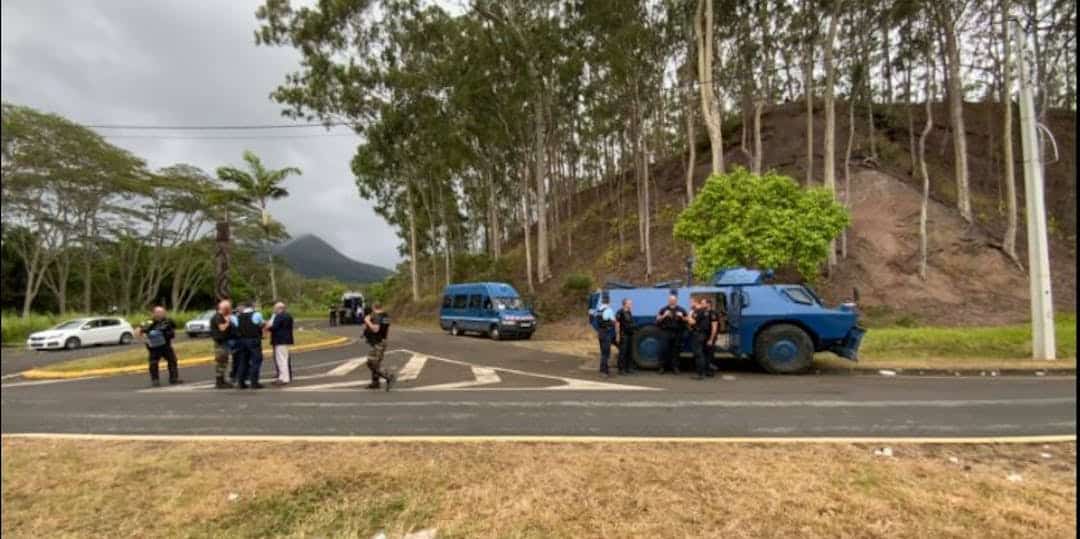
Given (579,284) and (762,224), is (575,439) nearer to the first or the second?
(762,224)

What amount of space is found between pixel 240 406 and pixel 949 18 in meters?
28.1

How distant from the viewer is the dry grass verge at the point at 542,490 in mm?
3652

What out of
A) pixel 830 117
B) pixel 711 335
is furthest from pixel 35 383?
pixel 830 117

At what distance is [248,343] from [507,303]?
13517 millimetres

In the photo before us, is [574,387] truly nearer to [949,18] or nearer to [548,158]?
[949,18]

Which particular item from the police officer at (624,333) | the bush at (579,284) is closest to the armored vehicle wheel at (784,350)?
the police officer at (624,333)

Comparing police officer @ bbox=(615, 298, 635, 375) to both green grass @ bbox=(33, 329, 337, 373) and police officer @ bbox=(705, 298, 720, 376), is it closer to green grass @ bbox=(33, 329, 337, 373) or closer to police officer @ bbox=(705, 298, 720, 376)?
police officer @ bbox=(705, 298, 720, 376)

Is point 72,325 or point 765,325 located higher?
point 765,325

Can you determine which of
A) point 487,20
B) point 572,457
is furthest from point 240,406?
point 487,20

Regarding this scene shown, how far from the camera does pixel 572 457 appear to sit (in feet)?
16.7

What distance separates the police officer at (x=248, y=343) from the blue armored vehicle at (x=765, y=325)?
6.63m

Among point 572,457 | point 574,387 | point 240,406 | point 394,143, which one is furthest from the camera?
point 394,143

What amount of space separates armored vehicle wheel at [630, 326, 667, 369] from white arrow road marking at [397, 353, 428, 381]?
467cm

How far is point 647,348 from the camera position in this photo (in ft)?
39.0
